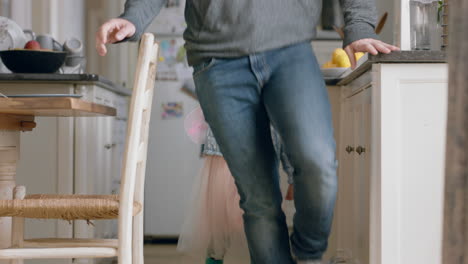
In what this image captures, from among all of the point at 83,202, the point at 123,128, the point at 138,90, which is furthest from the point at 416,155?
the point at 123,128

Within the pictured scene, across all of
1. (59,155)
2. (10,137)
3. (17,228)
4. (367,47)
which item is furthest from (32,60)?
(367,47)

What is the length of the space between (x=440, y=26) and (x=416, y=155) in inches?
17.1

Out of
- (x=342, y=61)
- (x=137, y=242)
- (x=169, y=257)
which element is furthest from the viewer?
(x=169, y=257)

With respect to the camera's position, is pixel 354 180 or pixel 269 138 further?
pixel 354 180

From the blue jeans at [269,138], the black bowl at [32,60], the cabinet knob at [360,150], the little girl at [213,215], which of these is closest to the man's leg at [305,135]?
→ the blue jeans at [269,138]

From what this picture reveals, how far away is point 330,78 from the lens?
263 centimetres

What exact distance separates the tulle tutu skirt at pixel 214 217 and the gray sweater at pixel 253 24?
3.61 feet

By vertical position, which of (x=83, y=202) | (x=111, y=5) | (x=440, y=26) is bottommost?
(x=83, y=202)

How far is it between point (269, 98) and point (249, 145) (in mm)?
127

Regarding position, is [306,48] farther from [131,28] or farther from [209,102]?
→ [131,28]

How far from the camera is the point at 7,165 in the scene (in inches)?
75.5

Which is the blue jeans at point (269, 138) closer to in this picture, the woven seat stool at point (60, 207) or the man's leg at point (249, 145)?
the man's leg at point (249, 145)

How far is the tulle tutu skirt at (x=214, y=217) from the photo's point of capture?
2578mm

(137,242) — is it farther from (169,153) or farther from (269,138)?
(169,153)
